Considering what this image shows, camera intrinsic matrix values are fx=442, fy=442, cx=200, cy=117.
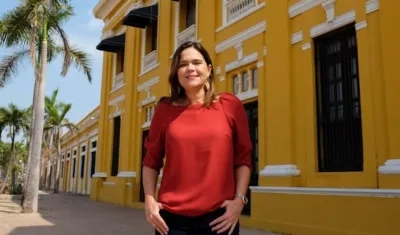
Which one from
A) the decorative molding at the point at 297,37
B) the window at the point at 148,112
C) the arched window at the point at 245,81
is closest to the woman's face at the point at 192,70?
the decorative molding at the point at 297,37

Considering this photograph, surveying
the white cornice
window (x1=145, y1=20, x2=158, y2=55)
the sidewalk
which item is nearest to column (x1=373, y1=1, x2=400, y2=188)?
the sidewalk

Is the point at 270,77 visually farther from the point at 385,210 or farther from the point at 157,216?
the point at 157,216

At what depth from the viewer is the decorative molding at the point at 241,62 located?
960 centimetres

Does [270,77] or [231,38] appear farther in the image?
[231,38]

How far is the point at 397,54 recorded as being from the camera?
6312 mm

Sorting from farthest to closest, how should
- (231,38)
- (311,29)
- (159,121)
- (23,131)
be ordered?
(23,131) → (231,38) → (311,29) → (159,121)

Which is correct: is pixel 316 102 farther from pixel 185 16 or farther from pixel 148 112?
pixel 148 112

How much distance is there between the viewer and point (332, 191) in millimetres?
6996

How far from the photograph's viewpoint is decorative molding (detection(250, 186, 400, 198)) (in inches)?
240

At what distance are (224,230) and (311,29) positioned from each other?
268 inches

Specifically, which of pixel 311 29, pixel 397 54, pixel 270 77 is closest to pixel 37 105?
pixel 270 77

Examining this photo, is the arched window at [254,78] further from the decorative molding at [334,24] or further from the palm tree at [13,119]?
the palm tree at [13,119]

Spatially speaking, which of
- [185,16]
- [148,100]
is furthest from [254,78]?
[148,100]

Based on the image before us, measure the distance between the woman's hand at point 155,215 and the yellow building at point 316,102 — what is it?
16.2 ft
